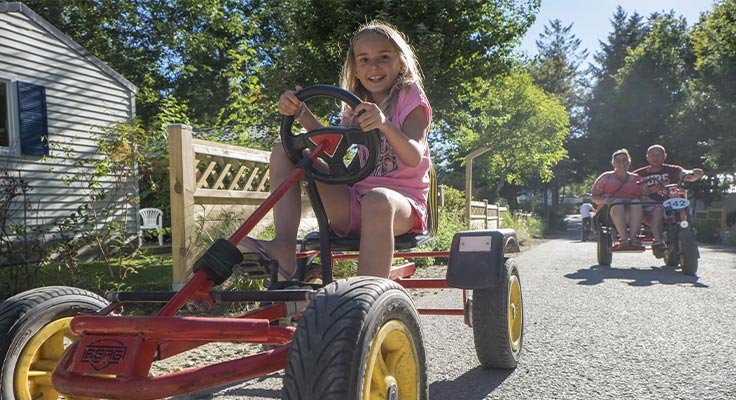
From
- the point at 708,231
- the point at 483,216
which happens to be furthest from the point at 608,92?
the point at 483,216

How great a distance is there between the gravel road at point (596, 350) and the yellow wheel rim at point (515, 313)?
0.49 feet

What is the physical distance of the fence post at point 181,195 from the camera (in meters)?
4.76

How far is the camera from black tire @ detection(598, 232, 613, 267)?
8594mm

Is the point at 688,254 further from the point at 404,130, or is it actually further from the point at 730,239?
the point at 730,239

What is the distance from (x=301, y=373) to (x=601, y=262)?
27.0ft

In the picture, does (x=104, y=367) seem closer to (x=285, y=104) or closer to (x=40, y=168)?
(x=285, y=104)

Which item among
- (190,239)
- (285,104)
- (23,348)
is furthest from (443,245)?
(23,348)

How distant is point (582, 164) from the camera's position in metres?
41.9

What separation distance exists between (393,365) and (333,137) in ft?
3.68

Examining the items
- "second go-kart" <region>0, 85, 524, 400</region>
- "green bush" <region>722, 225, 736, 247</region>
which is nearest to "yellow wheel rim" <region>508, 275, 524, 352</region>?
"second go-kart" <region>0, 85, 524, 400</region>

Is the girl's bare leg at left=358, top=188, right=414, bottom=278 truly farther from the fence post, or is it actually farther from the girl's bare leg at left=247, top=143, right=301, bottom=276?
the fence post

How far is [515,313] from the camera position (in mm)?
3287

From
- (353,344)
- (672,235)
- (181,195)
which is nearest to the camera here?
(353,344)

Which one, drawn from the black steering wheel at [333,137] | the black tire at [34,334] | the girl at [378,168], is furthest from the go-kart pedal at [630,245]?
the black tire at [34,334]
